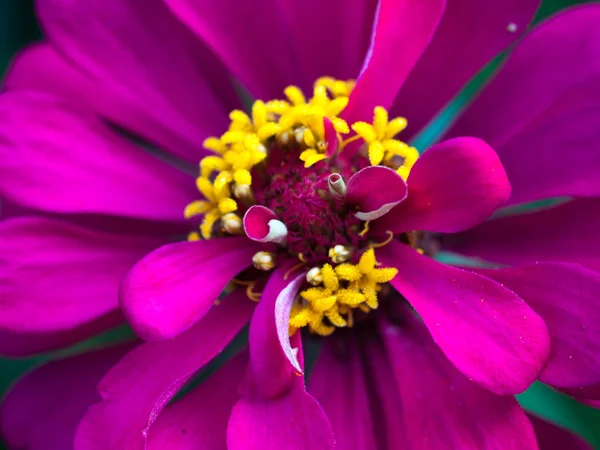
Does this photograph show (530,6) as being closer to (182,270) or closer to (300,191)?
(300,191)

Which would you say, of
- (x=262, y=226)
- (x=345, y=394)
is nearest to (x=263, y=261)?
(x=262, y=226)

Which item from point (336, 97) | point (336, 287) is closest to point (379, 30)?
point (336, 97)

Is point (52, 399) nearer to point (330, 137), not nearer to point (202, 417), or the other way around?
point (202, 417)

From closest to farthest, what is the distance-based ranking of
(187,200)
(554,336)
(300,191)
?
1. (554,336)
2. (300,191)
3. (187,200)

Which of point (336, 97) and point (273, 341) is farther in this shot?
point (336, 97)

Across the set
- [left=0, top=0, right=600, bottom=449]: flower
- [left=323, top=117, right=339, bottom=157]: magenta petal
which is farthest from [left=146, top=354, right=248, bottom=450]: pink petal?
[left=323, top=117, right=339, bottom=157]: magenta petal

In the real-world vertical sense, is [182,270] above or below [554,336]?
above
